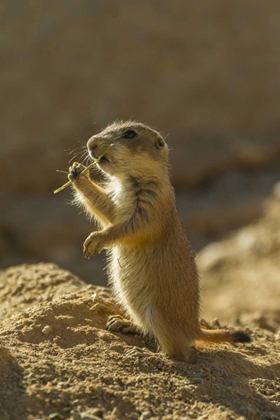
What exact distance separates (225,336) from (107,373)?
141cm

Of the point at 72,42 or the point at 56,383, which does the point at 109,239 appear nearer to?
the point at 56,383

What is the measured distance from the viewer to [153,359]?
529 centimetres

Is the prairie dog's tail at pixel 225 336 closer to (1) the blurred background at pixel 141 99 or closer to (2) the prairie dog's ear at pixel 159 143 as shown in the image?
(2) the prairie dog's ear at pixel 159 143

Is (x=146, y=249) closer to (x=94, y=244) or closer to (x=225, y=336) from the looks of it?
(x=94, y=244)

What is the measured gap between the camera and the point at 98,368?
4875 mm

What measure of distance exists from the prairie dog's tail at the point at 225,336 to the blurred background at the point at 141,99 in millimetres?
8634

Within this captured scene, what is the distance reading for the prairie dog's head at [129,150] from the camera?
604 cm

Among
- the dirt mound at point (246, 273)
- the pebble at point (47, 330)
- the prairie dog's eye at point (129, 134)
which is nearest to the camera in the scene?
the pebble at point (47, 330)

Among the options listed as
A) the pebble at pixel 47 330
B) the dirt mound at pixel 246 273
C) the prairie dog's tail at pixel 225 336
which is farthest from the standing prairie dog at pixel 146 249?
the dirt mound at pixel 246 273

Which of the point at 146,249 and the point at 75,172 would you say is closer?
the point at 146,249

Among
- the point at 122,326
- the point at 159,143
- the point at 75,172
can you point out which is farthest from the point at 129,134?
the point at 122,326

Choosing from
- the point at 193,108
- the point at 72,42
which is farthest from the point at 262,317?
the point at 72,42

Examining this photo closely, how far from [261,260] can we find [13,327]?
7200 millimetres

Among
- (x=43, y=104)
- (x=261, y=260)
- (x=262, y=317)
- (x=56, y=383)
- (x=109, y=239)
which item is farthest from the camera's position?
(x=43, y=104)
